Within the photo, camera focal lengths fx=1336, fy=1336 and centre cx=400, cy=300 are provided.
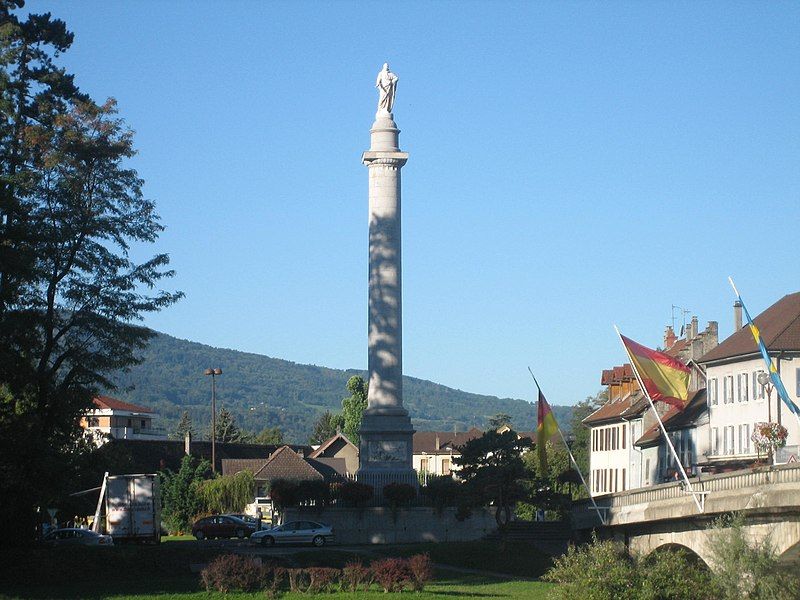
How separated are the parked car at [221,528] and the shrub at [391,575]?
2378cm

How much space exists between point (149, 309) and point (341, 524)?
14042 mm

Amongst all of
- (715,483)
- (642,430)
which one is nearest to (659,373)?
(715,483)

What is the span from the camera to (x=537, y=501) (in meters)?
58.9

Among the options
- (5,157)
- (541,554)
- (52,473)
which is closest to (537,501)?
(541,554)

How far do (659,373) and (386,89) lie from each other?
3099 centimetres

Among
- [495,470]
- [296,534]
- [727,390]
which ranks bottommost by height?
[296,534]

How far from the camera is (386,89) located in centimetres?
6806

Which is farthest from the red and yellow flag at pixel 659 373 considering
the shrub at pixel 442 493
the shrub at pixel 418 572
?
the shrub at pixel 442 493

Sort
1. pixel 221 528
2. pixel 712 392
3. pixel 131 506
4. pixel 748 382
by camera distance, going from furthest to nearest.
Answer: pixel 712 392 → pixel 748 382 → pixel 221 528 → pixel 131 506

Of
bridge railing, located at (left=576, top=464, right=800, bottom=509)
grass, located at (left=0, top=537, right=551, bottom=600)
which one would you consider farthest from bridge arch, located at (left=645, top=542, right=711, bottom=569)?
grass, located at (left=0, top=537, right=551, bottom=600)

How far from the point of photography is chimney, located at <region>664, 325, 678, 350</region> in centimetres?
9188

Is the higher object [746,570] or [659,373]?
[659,373]

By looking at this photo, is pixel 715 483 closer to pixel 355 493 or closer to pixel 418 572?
pixel 418 572

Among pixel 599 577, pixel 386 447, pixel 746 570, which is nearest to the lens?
pixel 746 570
